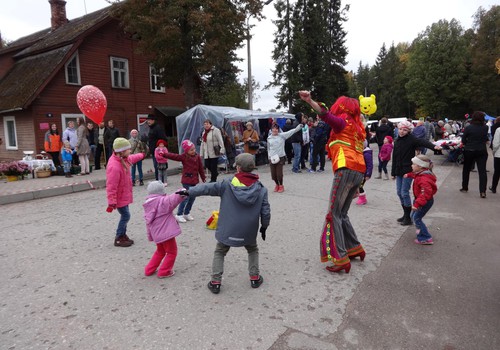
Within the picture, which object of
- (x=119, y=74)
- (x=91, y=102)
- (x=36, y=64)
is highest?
(x=36, y=64)

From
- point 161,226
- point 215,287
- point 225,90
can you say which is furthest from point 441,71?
point 215,287

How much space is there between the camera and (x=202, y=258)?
4.47 metres

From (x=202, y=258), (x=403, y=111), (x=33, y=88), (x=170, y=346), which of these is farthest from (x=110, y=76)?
(x=403, y=111)

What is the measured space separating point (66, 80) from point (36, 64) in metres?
2.13

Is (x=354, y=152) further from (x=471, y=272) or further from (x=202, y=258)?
(x=202, y=258)

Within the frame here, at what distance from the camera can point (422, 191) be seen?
4.73 m

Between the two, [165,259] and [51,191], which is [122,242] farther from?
[51,191]

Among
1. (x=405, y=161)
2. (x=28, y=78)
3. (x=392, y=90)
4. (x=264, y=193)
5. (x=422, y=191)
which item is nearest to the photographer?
(x=264, y=193)

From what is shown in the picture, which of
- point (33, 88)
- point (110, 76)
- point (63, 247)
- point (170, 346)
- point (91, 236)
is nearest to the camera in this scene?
point (170, 346)

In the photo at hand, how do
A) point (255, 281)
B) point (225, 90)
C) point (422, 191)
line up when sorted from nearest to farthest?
1. point (255, 281)
2. point (422, 191)
3. point (225, 90)

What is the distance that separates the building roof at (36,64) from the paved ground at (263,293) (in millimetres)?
13169

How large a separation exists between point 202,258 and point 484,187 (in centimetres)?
696

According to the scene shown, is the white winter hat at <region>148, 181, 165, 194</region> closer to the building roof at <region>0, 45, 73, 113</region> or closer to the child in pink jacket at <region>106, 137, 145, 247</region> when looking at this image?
the child in pink jacket at <region>106, 137, 145, 247</region>

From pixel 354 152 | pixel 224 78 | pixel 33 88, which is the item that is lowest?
A: pixel 354 152
